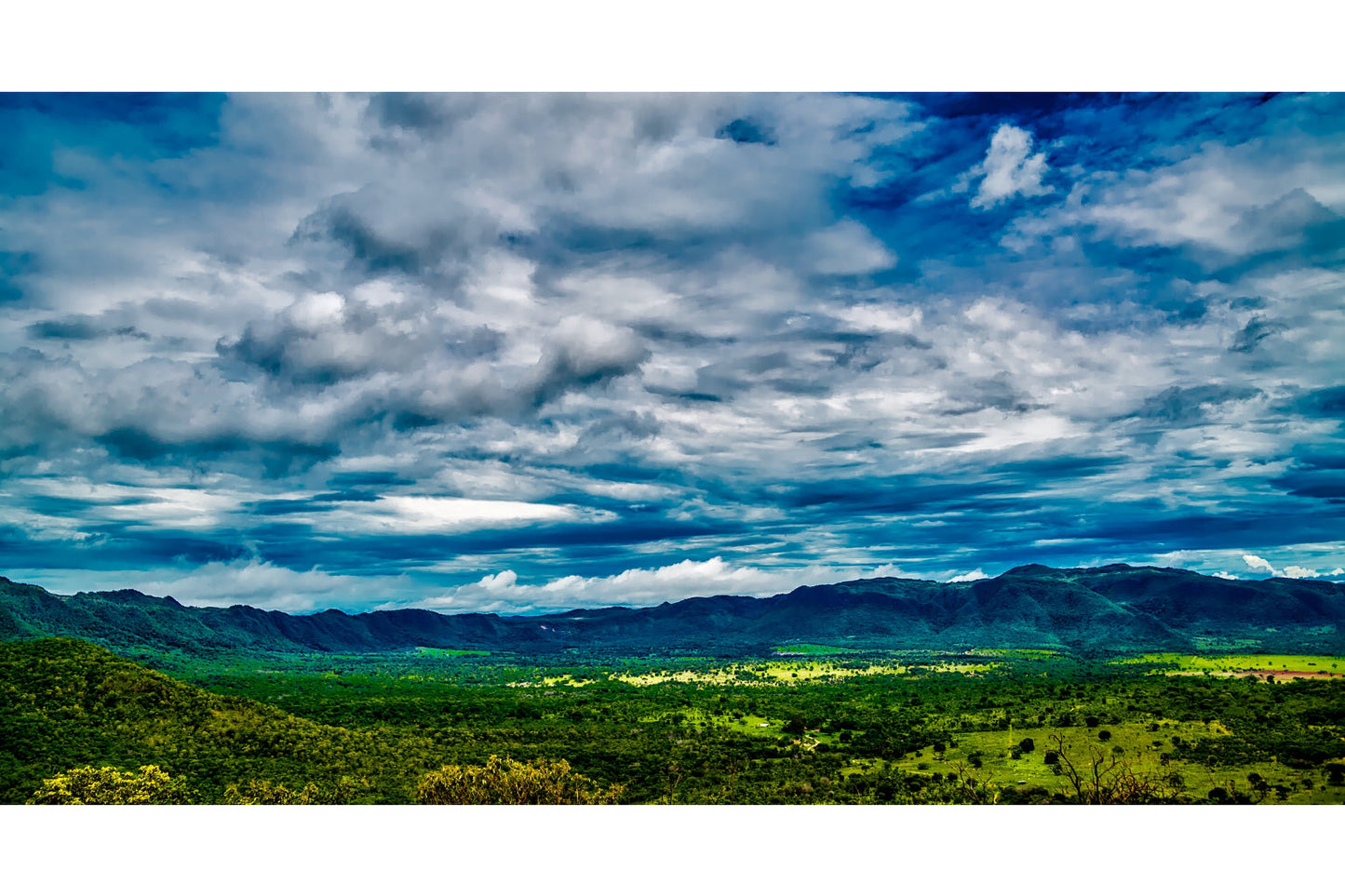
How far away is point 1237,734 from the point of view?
17.3m

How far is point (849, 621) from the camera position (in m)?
114

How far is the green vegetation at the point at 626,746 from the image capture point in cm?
1560

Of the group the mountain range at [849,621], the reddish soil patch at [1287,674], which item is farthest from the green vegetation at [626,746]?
the mountain range at [849,621]

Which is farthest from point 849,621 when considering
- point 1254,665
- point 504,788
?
point 504,788

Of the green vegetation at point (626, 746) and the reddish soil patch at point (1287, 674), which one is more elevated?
the reddish soil patch at point (1287, 674)

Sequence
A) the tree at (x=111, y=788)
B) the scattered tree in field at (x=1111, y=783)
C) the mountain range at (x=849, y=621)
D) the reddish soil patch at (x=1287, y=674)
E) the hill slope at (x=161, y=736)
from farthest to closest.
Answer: the mountain range at (x=849, y=621), the reddish soil patch at (x=1287, y=674), the hill slope at (x=161, y=736), the scattered tree in field at (x=1111, y=783), the tree at (x=111, y=788)

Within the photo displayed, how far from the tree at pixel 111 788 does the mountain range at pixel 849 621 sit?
15.5 metres

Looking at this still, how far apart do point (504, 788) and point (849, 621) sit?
344ft

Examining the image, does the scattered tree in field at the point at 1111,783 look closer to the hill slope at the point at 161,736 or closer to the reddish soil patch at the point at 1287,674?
the reddish soil patch at the point at 1287,674

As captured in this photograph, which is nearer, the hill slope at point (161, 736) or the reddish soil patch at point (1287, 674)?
the hill slope at point (161, 736)

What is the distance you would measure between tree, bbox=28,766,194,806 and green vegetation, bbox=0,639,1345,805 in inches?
1.3

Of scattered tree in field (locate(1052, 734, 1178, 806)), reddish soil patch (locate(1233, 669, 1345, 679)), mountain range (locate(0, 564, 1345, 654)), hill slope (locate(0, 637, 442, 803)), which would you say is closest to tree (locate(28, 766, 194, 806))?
hill slope (locate(0, 637, 442, 803))
